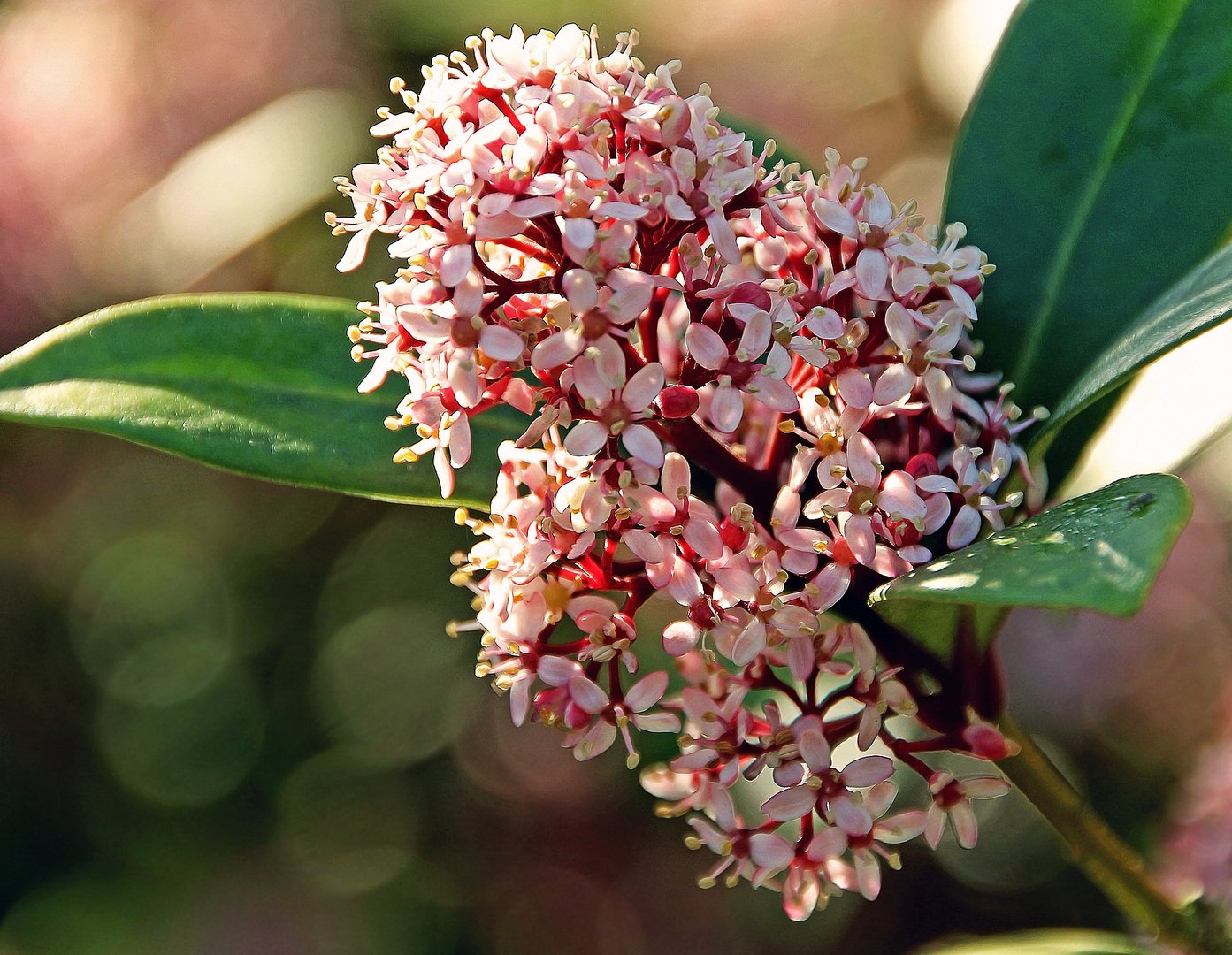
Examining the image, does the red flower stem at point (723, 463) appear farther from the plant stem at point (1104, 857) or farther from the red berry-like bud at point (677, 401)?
the plant stem at point (1104, 857)

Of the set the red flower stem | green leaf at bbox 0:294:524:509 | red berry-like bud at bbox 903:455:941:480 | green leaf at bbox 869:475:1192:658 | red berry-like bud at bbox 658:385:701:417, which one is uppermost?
green leaf at bbox 0:294:524:509

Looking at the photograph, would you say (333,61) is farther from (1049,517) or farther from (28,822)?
(1049,517)

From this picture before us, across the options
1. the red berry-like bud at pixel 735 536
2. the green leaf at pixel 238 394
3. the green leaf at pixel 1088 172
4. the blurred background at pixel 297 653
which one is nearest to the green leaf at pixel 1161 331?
the green leaf at pixel 1088 172

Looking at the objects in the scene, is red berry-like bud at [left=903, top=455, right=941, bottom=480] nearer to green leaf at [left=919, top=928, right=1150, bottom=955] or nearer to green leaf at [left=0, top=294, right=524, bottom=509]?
green leaf at [left=0, top=294, right=524, bottom=509]

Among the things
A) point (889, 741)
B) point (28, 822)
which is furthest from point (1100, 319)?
point (28, 822)

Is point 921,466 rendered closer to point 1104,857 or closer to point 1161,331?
point 1161,331

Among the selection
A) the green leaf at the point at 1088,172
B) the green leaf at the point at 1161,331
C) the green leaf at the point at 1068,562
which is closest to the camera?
the green leaf at the point at 1068,562

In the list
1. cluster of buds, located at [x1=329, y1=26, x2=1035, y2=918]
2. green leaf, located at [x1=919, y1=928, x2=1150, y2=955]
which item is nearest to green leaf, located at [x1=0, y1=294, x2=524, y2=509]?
cluster of buds, located at [x1=329, y1=26, x2=1035, y2=918]
